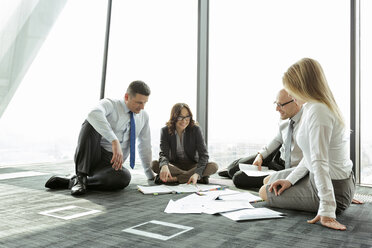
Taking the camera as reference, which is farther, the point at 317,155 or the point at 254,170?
the point at 254,170

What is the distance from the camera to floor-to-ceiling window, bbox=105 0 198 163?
158 inches

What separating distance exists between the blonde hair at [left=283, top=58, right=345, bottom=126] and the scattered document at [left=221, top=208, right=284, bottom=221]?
569mm

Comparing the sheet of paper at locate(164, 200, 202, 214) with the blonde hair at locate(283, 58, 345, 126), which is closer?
the blonde hair at locate(283, 58, 345, 126)

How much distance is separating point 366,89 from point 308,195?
5.95ft

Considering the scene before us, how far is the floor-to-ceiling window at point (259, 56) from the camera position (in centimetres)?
304

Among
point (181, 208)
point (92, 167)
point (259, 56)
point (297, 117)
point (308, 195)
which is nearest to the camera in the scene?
point (308, 195)

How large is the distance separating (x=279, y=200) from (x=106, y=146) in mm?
1441

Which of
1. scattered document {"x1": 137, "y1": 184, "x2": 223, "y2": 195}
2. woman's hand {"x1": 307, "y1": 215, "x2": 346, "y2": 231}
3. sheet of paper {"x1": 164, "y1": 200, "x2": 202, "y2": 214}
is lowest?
scattered document {"x1": 137, "y1": 184, "x2": 223, "y2": 195}

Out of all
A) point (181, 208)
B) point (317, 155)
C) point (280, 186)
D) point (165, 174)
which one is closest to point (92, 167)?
point (165, 174)

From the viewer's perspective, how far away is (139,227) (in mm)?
1375

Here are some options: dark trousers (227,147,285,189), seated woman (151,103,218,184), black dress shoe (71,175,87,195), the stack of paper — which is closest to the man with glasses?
dark trousers (227,147,285,189)

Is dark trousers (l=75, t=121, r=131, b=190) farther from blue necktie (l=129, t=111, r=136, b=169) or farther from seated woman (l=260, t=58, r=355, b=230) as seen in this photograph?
seated woman (l=260, t=58, r=355, b=230)

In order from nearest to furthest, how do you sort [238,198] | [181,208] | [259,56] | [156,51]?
[181,208]
[238,198]
[259,56]
[156,51]

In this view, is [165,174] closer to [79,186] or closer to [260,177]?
[79,186]
